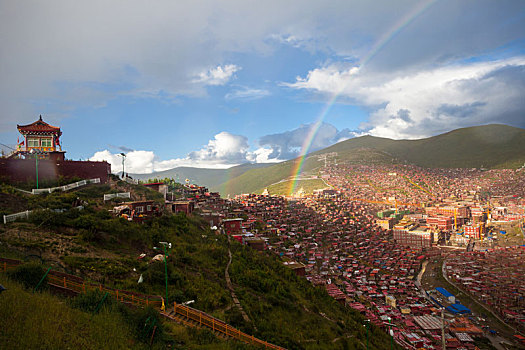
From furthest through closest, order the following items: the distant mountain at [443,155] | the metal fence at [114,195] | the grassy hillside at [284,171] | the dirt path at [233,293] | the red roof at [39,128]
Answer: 1. the grassy hillside at [284,171]
2. the distant mountain at [443,155]
3. the red roof at [39,128]
4. the metal fence at [114,195]
5. the dirt path at [233,293]

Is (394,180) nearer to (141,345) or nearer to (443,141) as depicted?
(443,141)

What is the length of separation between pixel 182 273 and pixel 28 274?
206 inches

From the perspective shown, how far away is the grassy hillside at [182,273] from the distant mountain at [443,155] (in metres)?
77.5

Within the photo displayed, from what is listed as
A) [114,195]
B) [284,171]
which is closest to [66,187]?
[114,195]

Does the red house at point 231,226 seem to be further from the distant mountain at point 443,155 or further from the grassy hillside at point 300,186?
the distant mountain at point 443,155

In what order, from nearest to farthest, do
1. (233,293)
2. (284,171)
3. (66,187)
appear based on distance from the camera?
(233,293)
(66,187)
(284,171)

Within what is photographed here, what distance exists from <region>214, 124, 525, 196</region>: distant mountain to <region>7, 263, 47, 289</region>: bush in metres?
85.5

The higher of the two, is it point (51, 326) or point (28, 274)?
point (28, 274)

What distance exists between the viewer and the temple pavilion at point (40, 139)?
20.0 m

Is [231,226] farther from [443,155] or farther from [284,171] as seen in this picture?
[443,155]

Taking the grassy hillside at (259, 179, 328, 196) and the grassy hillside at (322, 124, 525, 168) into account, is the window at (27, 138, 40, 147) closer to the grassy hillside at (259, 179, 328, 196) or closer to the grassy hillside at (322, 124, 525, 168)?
the grassy hillside at (259, 179, 328, 196)

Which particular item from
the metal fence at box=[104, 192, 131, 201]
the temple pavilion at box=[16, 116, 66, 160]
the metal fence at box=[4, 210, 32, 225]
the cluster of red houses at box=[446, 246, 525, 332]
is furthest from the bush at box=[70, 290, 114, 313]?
the cluster of red houses at box=[446, 246, 525, 332]

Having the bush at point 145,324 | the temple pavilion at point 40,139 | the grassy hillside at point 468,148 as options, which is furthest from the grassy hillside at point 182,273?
the grassy hillside at point 468,148

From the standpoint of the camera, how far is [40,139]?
2112 cm
